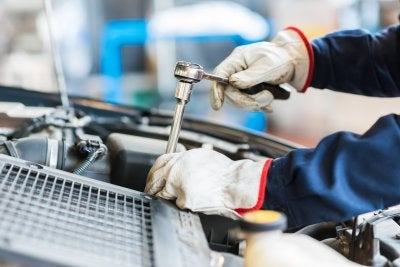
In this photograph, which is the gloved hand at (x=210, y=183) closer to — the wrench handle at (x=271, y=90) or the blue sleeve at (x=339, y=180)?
the blue sleeve at (x=339, y=180)

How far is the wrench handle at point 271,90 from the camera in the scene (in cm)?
121

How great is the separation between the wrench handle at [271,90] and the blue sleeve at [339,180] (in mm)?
323

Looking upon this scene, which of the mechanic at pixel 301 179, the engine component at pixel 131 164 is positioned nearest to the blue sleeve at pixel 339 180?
the mechanic at pixel 301 179

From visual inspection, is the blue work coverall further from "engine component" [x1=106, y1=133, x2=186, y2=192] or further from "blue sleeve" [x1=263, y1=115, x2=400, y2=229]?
"engine component" [x1=106, y1=133, x2=186, y2=192]

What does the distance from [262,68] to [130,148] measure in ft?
1.04

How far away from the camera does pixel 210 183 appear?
896 millimetres

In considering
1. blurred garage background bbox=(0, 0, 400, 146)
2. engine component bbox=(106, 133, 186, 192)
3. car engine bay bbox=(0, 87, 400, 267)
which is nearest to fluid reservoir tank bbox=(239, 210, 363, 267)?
car engine bay bbox=(0, 87, 400, 267)

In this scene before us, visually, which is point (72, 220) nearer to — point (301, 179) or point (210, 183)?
point (210, 183)

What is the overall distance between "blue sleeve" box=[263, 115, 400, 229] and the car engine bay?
2.1 inches

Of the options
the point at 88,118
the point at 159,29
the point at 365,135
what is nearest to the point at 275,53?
the point at 365,135

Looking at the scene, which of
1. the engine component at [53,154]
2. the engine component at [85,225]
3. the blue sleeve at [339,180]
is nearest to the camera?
the engine component at [85,225]

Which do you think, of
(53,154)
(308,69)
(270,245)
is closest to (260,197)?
(270,245)

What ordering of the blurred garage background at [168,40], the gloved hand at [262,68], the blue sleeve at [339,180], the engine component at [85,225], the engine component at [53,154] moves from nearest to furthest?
1. the engine component at [85,225]
2. the blue sleeve at [339,180]
3. the engine component at [53,154]
4. the gloved hand at [262,68]
5. the blurred garage background at [168,40]

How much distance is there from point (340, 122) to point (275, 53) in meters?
3.40
